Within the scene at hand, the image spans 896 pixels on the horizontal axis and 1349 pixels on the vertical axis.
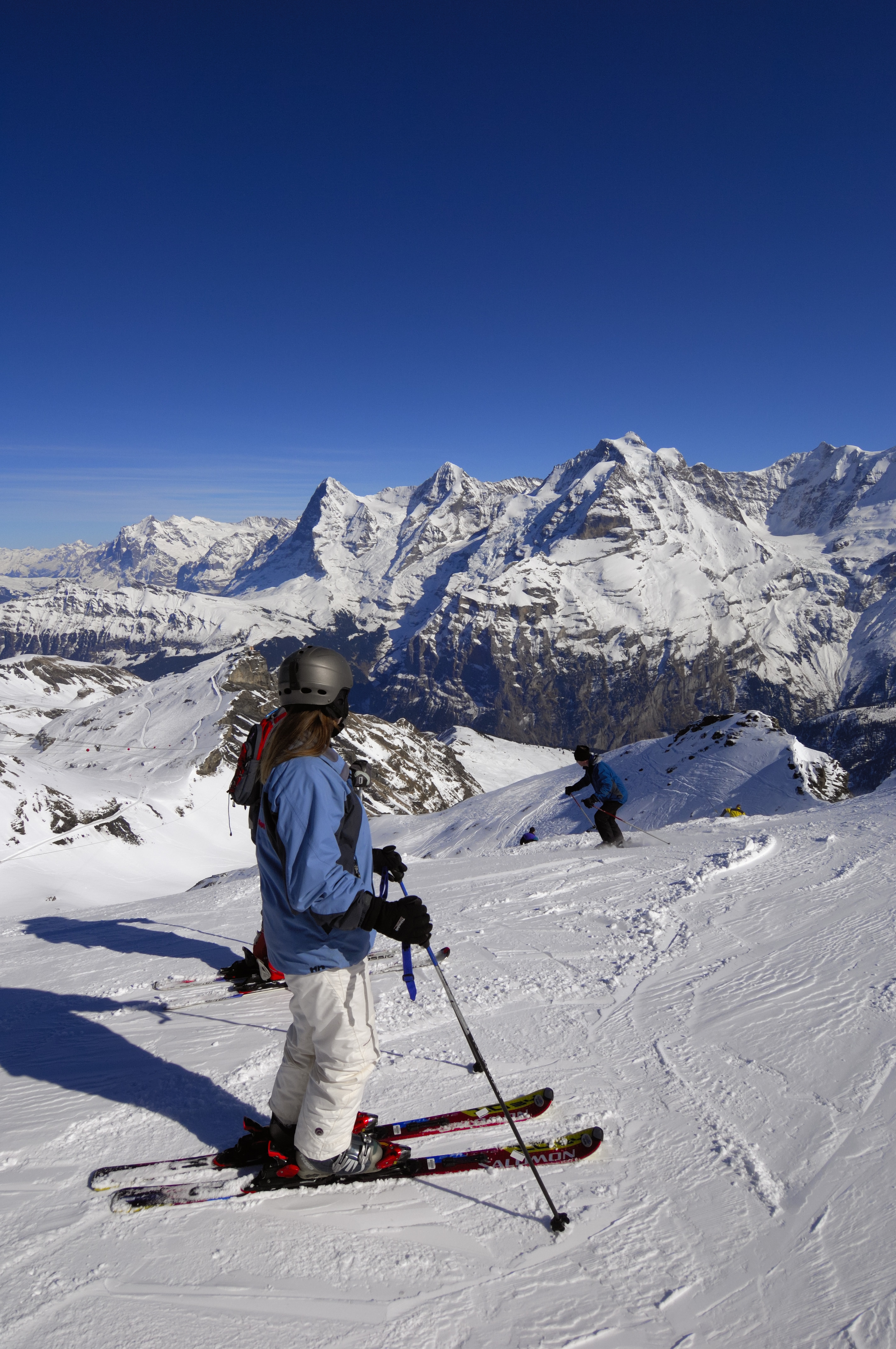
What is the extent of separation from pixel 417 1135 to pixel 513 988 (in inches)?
95.6

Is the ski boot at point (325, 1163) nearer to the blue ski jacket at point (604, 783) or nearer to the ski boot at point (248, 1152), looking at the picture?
the ski boot at point (248, 1152)

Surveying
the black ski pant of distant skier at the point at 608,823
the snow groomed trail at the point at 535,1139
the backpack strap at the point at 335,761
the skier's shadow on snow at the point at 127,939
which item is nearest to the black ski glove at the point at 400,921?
the backpack strap at the point at 335,761

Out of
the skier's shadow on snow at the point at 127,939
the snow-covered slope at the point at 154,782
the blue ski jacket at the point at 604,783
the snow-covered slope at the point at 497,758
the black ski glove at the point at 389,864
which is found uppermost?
the black ski glove at the point at 389,864

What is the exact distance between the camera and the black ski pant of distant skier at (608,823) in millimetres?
13859

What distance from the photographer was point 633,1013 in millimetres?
5805

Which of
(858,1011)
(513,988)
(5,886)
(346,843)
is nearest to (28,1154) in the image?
(346,843)

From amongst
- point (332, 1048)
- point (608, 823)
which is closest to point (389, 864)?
point (332, 1048)

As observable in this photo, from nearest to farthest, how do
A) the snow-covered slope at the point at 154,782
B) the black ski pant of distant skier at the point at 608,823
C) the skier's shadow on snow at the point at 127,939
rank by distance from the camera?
the skier's shadow on snow at the point at 127,939
the black ski pant of distant skier at the point at 608,823
the snow-covered slope at the point at 154,782

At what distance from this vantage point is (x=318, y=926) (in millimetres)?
3689

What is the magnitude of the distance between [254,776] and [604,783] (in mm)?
11129

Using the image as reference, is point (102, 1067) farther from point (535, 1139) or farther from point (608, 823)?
point (608, 823)

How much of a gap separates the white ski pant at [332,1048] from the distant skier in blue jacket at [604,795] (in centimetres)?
1039

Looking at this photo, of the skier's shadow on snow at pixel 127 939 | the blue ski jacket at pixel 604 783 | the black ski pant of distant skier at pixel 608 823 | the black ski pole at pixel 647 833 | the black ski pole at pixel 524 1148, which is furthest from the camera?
the blue ski jacket at pixel 604 783

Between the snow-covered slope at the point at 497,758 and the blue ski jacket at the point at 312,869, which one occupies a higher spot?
the blue ski jacket at the point at 312,869
